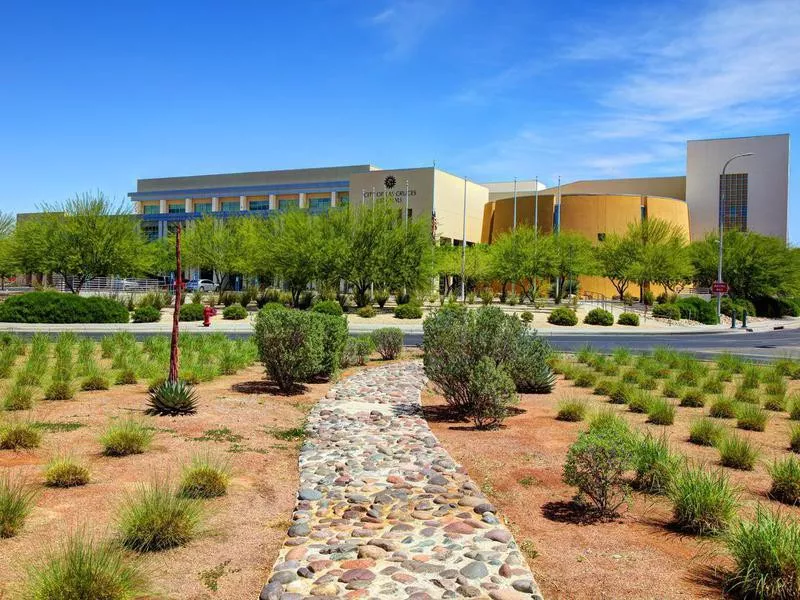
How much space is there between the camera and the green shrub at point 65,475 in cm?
689

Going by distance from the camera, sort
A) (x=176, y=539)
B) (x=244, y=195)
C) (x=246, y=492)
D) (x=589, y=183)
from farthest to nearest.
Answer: (x=589, y=183) < (x=244, y=195) < (x=246, y=492) < (x=176, y=539)

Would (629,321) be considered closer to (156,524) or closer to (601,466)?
(601,466)

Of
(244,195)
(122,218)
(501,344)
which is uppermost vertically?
(244,195)

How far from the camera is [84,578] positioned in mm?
4340

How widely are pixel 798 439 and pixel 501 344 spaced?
440 centimetres

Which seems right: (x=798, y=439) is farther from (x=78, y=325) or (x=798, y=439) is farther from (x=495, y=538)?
(x=78, y=325)

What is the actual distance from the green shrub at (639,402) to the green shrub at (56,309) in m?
27.2

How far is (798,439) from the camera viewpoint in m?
9.34

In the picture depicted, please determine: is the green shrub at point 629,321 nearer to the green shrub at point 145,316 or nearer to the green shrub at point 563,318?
the green shrub at point 563,318

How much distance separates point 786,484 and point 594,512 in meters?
2.14

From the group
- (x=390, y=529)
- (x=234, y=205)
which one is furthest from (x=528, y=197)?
(x=390, y=529)

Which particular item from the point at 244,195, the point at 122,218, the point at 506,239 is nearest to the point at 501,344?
the point at 122,218

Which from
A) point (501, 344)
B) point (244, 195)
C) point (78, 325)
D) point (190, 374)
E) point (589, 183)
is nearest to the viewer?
point (501, 344)

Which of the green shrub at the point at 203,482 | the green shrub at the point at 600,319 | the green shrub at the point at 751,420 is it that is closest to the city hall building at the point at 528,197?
the green shrub at the point at 600,319
